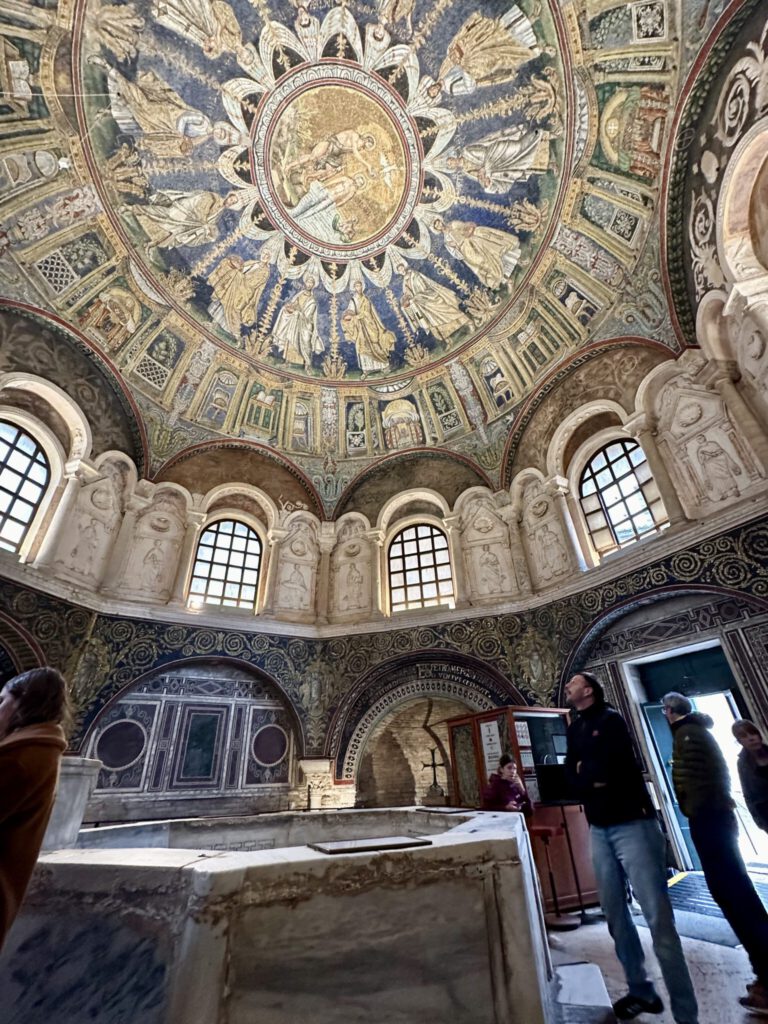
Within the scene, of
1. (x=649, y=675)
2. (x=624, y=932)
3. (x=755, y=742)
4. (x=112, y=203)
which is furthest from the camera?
(x=112, y=203)

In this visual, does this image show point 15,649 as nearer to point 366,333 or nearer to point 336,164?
point 366,333

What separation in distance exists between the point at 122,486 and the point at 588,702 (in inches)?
370

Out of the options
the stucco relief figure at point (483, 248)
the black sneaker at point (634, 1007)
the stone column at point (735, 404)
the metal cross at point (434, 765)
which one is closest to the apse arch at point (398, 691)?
the metal cross at point (434, 765)

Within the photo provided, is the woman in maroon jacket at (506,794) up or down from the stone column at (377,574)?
down

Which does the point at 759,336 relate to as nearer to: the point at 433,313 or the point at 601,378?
the point at 601,378

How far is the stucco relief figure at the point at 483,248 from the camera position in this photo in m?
9.44

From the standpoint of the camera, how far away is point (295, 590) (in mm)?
10180

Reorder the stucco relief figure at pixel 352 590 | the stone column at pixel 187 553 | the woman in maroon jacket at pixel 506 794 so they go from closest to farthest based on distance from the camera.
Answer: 1. the woman in maroon jacket at pixel 506 794
2. the stone column at pixel 187 553
3. the stucco relief figure at pixel 352 590

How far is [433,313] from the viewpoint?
1067cm

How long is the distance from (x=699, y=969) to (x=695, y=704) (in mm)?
4257

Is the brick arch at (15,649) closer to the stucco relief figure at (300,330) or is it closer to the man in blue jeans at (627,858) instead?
the man in blue jeans at (627,858)

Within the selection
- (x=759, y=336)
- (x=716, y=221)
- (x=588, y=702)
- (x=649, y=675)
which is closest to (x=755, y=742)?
(x=588, y=702)

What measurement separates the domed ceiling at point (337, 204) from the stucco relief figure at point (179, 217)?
4cm

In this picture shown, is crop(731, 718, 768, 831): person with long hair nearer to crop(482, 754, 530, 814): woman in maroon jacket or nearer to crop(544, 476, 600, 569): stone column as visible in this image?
crop(482, 754, 530, 814): woman in maroon jacket
